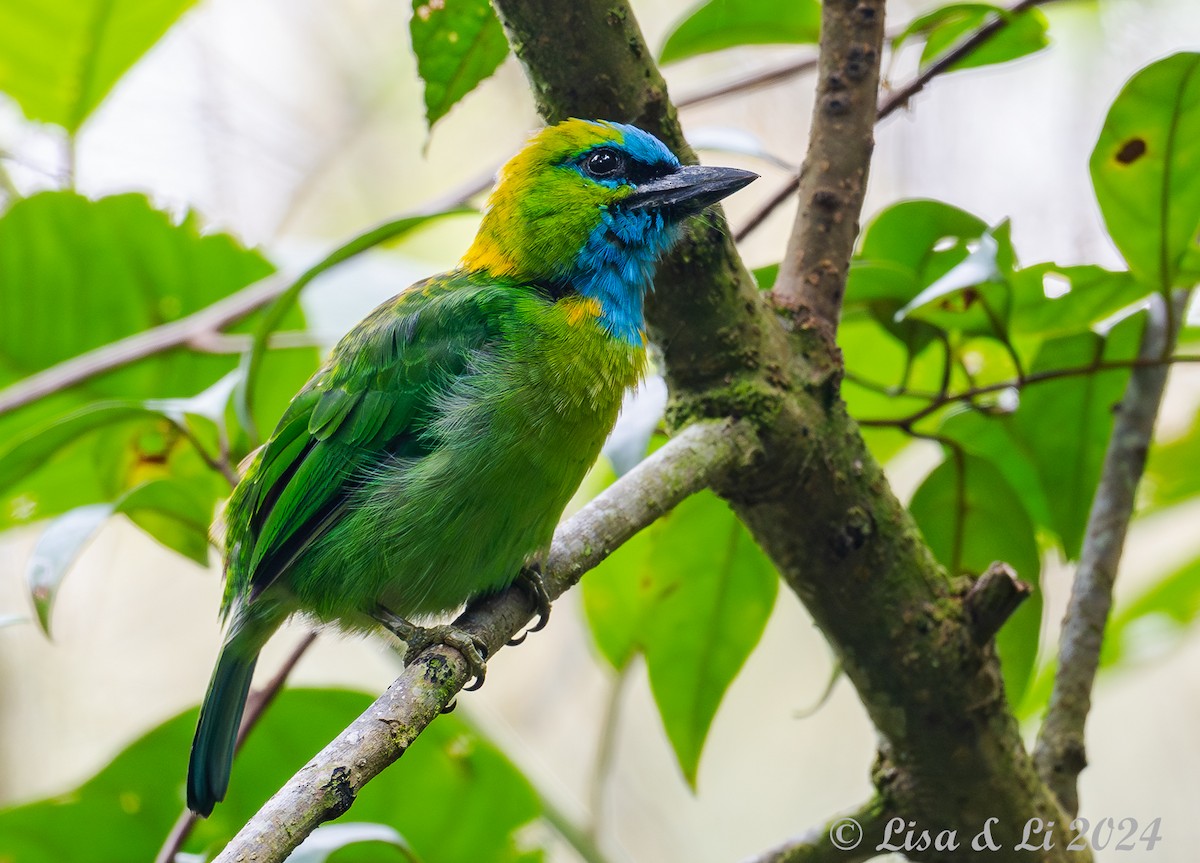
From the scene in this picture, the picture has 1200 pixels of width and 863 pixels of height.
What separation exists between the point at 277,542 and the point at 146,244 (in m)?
1.59

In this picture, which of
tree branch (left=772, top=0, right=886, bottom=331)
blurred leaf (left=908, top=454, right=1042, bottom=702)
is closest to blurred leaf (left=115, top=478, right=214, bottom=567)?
tree branch (left=772, top=0, right=886, bottom=331)

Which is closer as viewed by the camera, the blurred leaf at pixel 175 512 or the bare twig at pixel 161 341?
the blurred leaf at pixel 175 512

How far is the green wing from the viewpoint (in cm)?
217

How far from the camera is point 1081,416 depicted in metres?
2.42

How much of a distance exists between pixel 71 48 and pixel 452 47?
1.95 metres

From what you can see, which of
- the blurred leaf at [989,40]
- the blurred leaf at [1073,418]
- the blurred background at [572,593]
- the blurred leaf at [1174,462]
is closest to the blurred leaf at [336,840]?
the blurred leaf at [1073,418]

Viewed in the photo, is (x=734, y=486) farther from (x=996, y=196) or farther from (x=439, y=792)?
(x=996, y=196)

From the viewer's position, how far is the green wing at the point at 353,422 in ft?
7.11

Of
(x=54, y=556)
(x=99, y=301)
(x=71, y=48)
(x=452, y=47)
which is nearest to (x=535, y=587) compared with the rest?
(x=54, y=556)

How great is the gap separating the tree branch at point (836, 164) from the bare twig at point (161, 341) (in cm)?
98

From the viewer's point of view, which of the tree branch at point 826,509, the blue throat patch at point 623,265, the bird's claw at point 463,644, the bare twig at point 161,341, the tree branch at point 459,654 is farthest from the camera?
the bare twig at point 161,341

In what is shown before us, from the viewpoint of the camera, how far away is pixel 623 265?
224 cm

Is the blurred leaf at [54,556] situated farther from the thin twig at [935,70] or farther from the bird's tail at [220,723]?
the thin twig at [935,70]

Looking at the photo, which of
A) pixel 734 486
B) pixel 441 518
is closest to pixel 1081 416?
pixel 734 486
